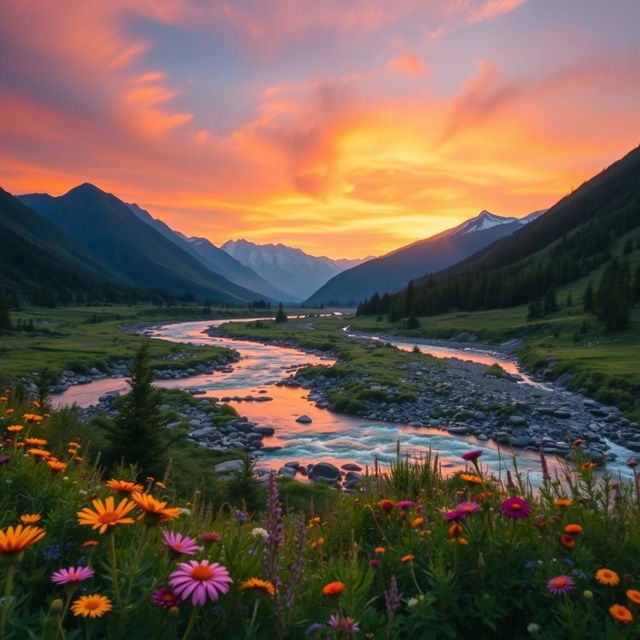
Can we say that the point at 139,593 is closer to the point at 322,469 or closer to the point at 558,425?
the point at 322,469

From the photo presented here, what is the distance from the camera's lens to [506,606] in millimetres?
3551

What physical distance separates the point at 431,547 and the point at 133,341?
238ft

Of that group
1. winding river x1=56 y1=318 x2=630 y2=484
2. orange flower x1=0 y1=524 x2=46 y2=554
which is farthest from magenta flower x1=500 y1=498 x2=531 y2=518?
winding river x1=56 y1=318 x2=630 y2=484

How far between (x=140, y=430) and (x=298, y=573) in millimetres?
11677

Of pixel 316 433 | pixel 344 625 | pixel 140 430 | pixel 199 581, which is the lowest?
pixel 316 433

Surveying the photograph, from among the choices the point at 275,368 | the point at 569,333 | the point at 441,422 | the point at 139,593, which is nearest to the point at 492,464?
the point at 441,422

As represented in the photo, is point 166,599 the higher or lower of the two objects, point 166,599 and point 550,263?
the lower

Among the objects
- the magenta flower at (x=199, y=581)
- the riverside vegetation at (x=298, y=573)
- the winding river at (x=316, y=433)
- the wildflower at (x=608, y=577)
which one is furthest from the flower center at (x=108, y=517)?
the winding river at (x=316, y=433)

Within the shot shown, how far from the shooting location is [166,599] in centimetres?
226

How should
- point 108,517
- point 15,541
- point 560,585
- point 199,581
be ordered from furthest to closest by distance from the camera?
point 560,585
point 108,517
point 199,581
point 15,541

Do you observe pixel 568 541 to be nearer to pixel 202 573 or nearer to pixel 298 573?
pixel 298 573

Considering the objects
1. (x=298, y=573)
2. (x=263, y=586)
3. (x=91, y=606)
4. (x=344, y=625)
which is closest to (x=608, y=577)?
(x=344, y=625)

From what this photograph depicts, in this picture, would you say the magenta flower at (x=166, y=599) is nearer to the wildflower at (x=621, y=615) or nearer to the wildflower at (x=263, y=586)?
the wildflower at (x=263, y=586)

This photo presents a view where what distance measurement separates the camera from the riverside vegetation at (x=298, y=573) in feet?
8.14
